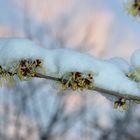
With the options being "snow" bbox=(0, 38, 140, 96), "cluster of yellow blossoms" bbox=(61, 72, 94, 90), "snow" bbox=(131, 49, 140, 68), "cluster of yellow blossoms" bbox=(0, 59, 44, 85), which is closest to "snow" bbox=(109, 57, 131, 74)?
"snow" bbox=(0, 38, 140, 96)

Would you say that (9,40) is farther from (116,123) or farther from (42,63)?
(116,123)

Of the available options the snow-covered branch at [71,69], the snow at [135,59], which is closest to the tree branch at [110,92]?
the snow-covered branch at [71,69]

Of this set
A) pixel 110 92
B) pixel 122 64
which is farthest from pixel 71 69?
pixel 122 64

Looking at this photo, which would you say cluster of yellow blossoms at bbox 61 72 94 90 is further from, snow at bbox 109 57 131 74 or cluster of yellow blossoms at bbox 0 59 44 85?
snow at bbox 109 57 131 74

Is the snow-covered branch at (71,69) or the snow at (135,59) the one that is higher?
the snow at (135,59)

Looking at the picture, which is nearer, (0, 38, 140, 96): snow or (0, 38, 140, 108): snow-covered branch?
(0, 38, 140, 108): snow-covered branch

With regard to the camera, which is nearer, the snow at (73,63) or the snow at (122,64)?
the snow at (73,63)

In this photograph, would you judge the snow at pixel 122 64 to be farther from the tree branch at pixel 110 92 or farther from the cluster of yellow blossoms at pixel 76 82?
the cluster of yellow blossoms at pixel 76 82

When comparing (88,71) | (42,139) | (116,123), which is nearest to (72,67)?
(88,71)
